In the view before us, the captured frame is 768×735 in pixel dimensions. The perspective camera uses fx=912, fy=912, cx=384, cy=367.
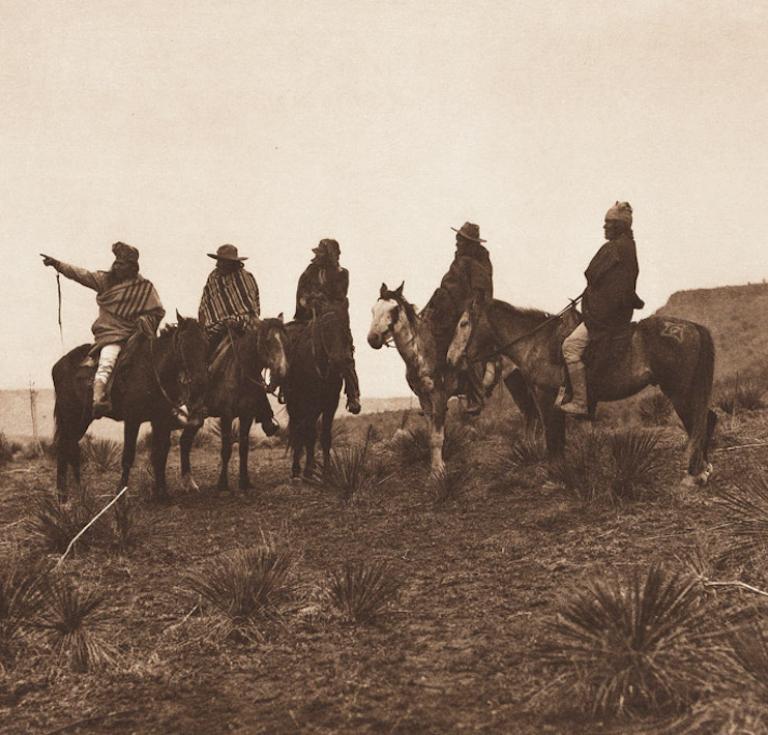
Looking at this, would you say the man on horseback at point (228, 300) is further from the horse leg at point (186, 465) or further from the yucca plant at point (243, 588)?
the yucca plant at point (243, 588)

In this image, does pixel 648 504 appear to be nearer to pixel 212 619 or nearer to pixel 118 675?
pixel 212 619

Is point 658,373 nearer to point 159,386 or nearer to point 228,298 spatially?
point 228,298

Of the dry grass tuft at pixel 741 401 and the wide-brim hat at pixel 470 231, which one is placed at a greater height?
the wide-brim hat at pixel 470 231

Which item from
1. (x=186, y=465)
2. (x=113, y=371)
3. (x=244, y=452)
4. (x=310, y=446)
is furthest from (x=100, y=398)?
(x=310, y=446)

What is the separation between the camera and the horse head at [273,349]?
10594 millimetres

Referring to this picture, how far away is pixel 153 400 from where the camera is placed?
1017 centimetres

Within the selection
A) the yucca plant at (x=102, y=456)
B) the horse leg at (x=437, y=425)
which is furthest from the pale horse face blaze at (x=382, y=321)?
the yucca plant at (x=102, y=456)

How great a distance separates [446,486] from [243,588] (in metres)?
3.78

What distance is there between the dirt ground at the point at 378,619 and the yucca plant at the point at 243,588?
0.37 ft

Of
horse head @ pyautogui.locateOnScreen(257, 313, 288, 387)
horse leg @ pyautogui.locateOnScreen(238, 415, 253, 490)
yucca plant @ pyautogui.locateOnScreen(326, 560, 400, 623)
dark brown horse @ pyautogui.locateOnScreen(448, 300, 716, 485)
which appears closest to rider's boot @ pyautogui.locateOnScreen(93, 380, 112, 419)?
horse leg @ pyautogui.locateOnScreen(238, 415, 253, 490)

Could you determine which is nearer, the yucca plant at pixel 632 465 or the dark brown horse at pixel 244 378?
the yucca plant at pixel 632 465

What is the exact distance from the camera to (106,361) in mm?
10156

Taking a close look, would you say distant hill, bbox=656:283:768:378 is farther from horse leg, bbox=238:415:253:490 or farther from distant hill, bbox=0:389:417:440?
horse leg, bbox=238:415:253:490

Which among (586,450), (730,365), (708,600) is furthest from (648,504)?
(730,365)
